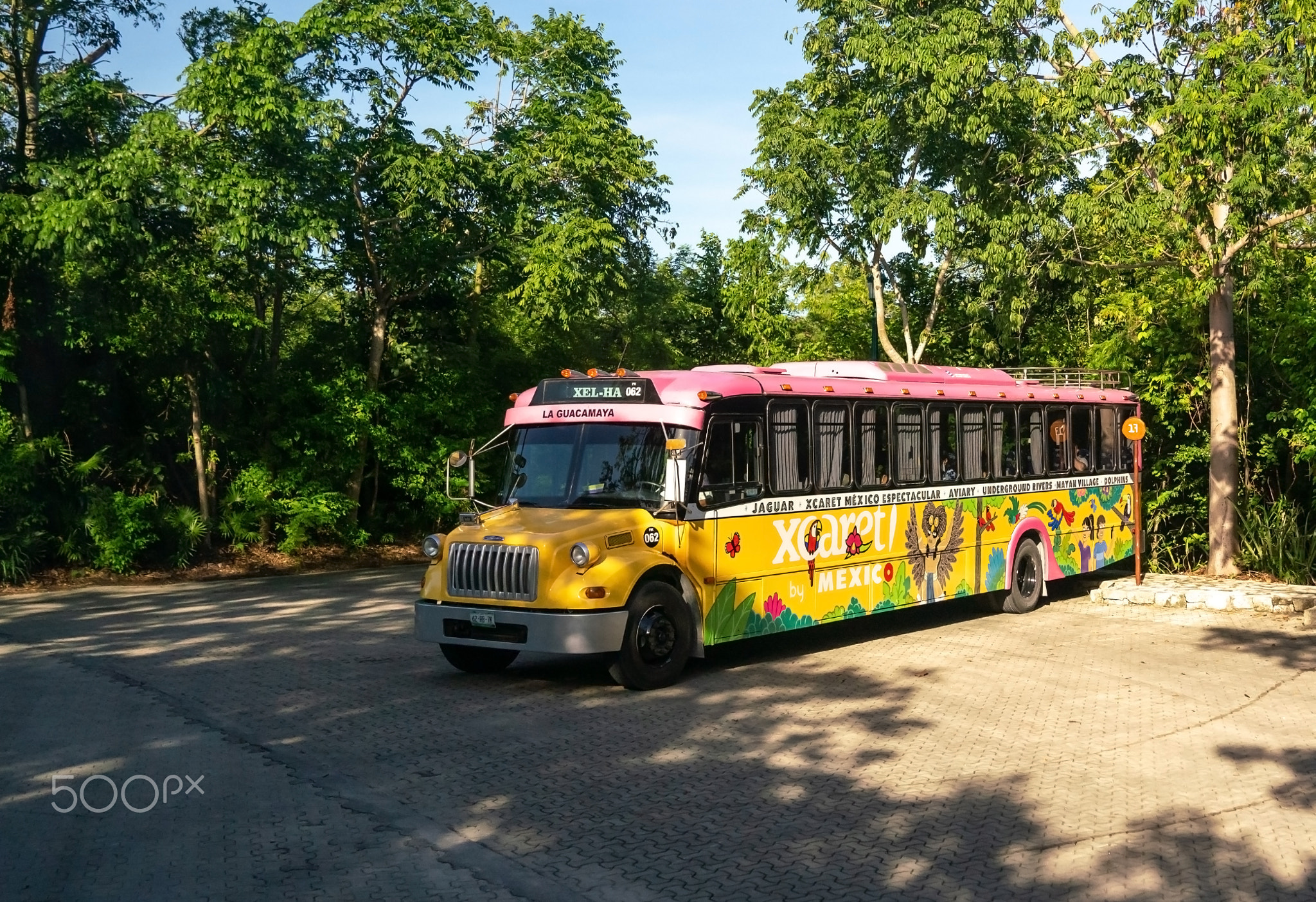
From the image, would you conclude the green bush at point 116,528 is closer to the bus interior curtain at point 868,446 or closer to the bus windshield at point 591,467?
the bus windshield at point 591,467

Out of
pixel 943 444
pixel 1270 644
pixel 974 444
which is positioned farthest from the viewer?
pixel 974 444

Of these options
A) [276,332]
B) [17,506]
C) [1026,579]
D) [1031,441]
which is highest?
[276,332]

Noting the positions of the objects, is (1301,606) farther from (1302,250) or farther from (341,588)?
(341,588)

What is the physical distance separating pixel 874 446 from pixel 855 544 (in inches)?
45.3

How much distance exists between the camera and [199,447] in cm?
2297

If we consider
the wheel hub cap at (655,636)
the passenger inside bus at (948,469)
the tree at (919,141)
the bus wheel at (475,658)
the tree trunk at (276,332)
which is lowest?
the bus wheel at (475,658)

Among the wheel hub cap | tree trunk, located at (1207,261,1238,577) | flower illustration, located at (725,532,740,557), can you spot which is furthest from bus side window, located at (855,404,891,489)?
tree trunk, located at (1207,261,1238,577)

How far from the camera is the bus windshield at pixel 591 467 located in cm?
1171

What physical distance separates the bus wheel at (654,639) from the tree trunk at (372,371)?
14.4m

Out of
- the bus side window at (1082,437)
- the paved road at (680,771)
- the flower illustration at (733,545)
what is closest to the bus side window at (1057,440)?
the bus side window at (1082,437)

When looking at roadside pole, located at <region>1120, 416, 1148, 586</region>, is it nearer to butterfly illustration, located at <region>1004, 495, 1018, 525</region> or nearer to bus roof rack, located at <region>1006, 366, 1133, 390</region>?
bus roof rack, located at <region>1006, 366, 1133, 390</region>

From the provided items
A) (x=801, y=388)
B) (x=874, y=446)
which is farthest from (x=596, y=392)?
(x=874, y=446)

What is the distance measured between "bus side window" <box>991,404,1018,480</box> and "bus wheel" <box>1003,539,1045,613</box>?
1015mm

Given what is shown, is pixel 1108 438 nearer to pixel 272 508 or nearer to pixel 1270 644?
pixel 1270 644
